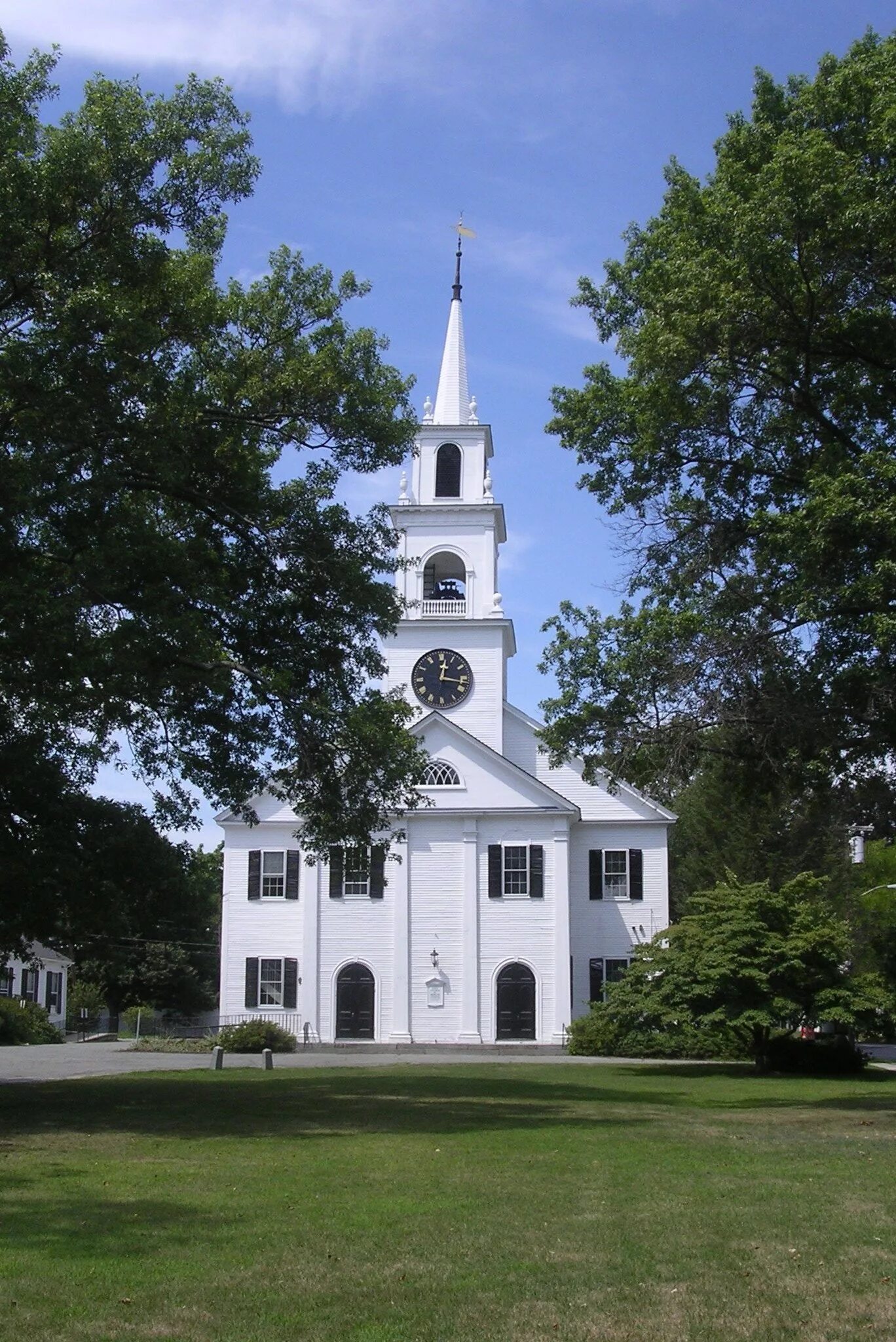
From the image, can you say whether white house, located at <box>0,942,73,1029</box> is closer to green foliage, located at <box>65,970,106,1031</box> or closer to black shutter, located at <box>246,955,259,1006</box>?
green foliage, located at <box>65,970,106,1031</box>

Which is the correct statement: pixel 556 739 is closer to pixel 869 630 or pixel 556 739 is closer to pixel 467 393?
pixel 869 630

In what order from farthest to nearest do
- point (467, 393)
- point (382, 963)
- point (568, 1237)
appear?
point (467, 393), point (382, 963), point (568, 1237)

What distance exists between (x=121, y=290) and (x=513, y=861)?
99.9ft

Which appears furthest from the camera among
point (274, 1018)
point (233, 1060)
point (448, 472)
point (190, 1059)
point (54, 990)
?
point (54, 990)

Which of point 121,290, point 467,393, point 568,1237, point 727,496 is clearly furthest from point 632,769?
point 467,393

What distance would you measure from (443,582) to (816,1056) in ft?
77.9

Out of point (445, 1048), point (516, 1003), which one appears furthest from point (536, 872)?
point (445, 1048)

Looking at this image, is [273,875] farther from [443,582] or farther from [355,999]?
[443,582]

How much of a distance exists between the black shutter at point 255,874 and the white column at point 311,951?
5.50ft

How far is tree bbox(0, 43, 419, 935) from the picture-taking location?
16203 mm

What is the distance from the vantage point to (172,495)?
61.3 ft

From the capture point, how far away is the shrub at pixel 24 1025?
47.5 m

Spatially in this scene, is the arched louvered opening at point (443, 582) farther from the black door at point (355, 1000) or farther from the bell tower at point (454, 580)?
the black door at point (355, 1000)

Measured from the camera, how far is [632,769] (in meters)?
20.5
